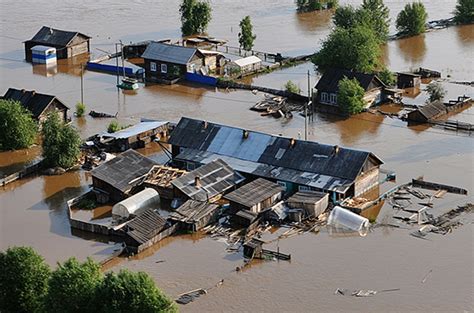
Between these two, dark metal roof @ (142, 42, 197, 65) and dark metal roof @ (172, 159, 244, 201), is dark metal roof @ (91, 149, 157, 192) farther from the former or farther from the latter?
dark metal roof @ (142, 42, 197, 65)

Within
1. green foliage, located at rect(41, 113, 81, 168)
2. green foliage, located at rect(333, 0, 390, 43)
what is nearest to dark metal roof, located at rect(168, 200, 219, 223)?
green foliage, located at rect(41, 113, 81, 168)

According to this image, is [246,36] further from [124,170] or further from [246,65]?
[124,170]

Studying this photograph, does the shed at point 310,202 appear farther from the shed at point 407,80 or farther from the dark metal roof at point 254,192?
the shed at point 407,80

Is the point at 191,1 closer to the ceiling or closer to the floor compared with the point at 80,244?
closer to the ceiling

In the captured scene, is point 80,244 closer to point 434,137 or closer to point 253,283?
point 253,283

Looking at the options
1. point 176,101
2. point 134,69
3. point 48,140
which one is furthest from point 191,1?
point 48,140

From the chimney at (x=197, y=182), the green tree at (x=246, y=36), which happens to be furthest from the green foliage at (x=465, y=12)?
the chimney at (x=197, y=182)

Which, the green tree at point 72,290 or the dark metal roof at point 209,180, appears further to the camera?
the dark metal roof at point 209,180
